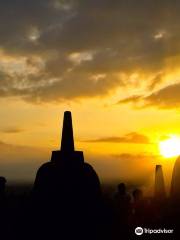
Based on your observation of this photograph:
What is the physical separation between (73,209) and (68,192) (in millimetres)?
783

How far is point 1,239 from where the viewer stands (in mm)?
20266

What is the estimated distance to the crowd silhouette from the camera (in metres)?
20.5

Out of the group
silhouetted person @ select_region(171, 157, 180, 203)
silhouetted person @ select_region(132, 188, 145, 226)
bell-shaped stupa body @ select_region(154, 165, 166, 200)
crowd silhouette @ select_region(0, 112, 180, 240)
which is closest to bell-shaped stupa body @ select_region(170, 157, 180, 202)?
silhouetted person @ select_region(171, 157, 180, 203)

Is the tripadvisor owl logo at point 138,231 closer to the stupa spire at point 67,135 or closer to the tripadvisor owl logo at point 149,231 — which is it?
the tripadvisor owl logo at point 149,231

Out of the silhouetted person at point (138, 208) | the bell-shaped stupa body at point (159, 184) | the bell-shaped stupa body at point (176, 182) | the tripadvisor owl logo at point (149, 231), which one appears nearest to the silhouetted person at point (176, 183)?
the bell-shaped stupa body at point (176, 182)

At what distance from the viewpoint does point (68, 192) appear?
824 inches

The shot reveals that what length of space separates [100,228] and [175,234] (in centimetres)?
334

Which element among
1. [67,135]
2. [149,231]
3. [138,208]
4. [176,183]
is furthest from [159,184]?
[67,135]

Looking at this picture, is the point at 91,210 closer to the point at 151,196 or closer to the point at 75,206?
the point at 75,206

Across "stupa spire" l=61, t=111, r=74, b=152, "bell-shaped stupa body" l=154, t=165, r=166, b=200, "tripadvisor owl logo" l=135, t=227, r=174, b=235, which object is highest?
"stupa spire" l=61, t=111, r=74, b=152

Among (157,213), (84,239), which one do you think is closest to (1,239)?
(84,239)

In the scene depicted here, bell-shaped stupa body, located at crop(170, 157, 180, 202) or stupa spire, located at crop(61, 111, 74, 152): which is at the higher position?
stupa spire, located at crop(61, 111, 74, 152)

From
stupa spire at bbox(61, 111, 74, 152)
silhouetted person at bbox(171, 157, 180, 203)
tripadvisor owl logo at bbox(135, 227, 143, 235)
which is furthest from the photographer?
silhouetted person at bbox(171, 157, 180, 203)

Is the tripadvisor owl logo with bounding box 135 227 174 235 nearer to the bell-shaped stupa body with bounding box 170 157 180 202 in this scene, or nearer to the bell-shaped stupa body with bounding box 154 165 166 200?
the bell-shaped stupa body with bounding box 170 157 180 202
